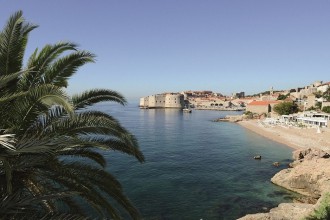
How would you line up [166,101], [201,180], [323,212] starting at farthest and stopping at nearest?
[166,101] → [201,180] → [323,212]

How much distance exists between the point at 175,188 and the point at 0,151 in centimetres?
2230

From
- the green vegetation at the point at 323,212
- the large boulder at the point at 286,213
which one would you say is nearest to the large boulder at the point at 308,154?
the large boulder at the point at 286,213

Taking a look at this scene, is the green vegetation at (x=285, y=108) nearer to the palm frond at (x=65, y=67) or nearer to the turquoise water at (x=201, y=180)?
the turquoise water at (x=201, y=180)

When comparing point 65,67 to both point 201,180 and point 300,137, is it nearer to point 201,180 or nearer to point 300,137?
point 201,180

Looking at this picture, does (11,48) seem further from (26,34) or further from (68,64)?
(68,64)

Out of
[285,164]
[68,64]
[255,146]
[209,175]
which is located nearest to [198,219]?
[209,175]

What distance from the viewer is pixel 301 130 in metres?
61.6

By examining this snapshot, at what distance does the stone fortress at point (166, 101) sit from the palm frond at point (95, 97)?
162 metres

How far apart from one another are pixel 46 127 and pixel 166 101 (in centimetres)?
16709

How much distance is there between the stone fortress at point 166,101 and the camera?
170 meters

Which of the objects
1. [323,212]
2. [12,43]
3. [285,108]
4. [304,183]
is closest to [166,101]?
[285,108]

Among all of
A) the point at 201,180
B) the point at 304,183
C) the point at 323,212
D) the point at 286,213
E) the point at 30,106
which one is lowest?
the point at 201,180

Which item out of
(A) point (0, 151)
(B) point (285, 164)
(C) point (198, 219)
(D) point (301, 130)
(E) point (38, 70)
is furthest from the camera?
(D) point (301, 130)

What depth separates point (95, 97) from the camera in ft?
23.8
